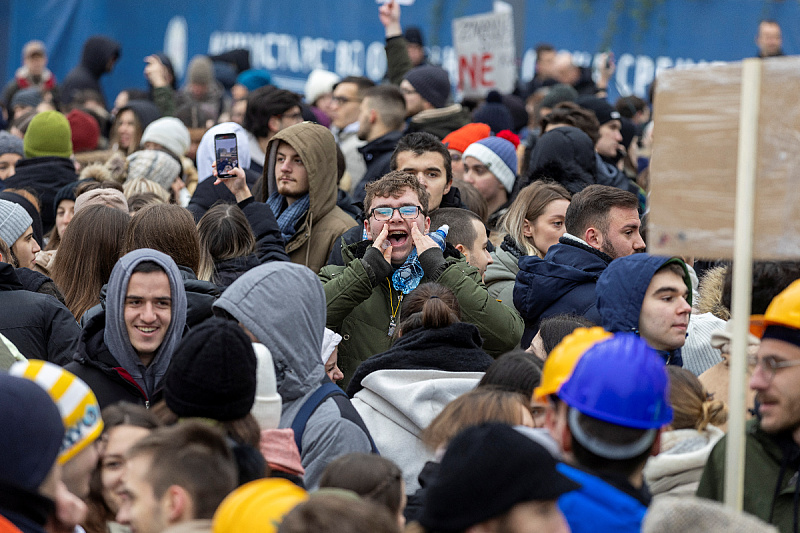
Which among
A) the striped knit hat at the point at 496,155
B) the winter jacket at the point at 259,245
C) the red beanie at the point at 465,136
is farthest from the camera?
the red beanie at the point at 465,136

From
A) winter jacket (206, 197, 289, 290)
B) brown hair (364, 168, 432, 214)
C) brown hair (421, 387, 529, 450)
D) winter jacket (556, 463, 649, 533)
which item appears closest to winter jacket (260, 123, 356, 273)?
winter jacket (206, 197, 289, 290)

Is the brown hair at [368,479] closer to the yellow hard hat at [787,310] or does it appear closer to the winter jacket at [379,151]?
the yellow hard hat at [787,310]

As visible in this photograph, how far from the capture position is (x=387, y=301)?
4.81m

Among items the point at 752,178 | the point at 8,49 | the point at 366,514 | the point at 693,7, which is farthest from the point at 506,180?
the point at 8,49

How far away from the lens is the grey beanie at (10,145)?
781 centimetres

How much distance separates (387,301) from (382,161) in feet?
8.67

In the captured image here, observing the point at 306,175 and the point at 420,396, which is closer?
the point at 420,396

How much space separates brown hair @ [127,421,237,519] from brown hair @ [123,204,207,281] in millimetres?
2119

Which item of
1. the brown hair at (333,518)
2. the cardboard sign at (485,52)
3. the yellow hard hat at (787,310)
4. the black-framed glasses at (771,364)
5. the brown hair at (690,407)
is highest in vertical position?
the cardboard sign at (485,52)

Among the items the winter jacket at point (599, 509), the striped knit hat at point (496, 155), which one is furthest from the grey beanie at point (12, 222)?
the winter jacket at point (599, 509)

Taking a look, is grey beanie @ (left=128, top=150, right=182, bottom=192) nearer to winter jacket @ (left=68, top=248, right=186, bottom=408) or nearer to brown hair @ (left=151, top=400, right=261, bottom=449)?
winter jacket @ (left=68, top=248, right=186, bottom=408)

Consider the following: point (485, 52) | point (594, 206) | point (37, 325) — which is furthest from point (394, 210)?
point (485, 52)

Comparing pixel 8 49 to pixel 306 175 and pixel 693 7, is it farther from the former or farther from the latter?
pixel 306 175

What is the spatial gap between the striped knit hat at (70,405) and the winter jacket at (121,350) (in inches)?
41.4
